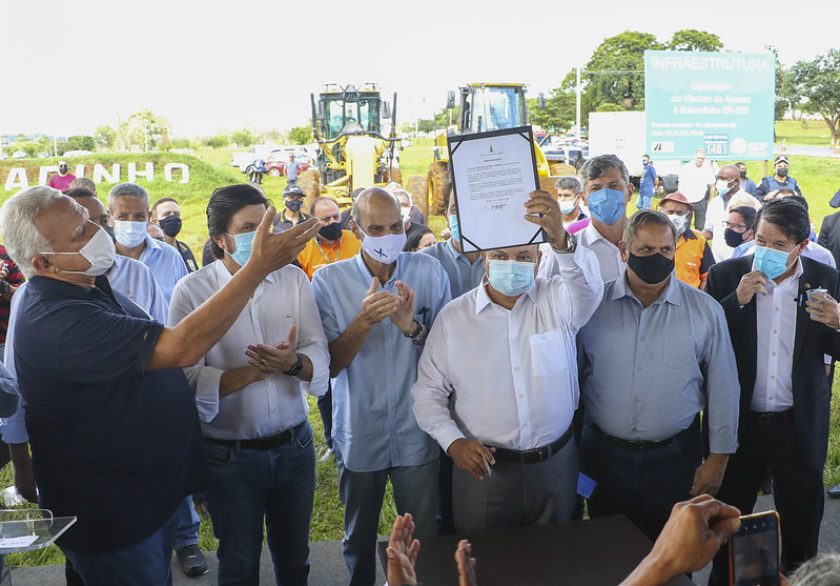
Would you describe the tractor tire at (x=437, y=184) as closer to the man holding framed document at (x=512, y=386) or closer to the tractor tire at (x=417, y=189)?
the tractor tire at (x=417, y=189)

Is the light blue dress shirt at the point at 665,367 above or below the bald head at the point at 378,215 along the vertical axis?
below

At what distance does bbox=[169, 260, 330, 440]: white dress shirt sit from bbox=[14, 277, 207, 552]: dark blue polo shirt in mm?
357

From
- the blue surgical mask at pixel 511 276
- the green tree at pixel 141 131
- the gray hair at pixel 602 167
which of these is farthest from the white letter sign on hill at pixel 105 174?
the blue surgical mask at pixel 511 276

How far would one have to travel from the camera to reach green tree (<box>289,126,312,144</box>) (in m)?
45.1

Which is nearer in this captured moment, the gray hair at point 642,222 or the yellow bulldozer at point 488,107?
the gray hair at point 642,222

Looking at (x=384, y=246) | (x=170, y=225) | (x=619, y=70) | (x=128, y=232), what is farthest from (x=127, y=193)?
(x=619, y=70)

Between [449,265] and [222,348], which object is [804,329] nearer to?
[449,265]

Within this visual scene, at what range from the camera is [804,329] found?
323 cm

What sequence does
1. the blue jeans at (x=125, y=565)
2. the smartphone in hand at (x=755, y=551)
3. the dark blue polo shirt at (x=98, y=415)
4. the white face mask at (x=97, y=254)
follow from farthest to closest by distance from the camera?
the blue jeans at (x=125, y=565)
the white face mask at (x=97, y=254)
the dark blue polo shirt at (x=98, y=415)
the smartphone in hand at (x=755, y=551)

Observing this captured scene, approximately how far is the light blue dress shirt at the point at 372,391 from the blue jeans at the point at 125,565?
0.93 meters

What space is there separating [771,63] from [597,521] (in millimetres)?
14589

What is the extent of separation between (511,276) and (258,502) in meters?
1.34

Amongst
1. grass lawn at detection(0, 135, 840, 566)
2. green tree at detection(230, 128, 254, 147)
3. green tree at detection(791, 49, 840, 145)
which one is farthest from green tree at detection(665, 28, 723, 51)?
green tree at detection(230, 128, 254, 147)

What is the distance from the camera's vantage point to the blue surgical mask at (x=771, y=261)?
3193mm
